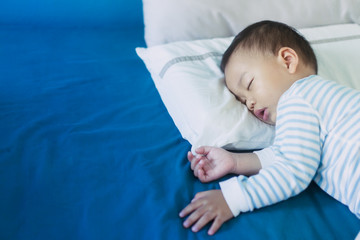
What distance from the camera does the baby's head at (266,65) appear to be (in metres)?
0.85

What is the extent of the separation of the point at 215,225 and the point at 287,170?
196 mm

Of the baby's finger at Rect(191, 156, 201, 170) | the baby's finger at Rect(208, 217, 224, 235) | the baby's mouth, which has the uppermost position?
the baby's mouth

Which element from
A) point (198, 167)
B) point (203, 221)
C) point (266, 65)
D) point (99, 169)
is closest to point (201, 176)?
point (198, 167)

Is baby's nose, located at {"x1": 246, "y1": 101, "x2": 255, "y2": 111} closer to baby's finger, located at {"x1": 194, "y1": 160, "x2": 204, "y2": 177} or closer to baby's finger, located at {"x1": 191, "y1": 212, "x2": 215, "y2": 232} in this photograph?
baby's finger, located at {"x1": 194, "y1": 160, "x2": 204, "y2": 177}

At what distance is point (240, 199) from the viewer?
0.67m

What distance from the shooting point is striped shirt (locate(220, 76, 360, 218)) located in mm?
678

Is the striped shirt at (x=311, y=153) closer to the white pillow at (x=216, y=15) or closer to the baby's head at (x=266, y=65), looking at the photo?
the baby's head at (x=266, y=65)

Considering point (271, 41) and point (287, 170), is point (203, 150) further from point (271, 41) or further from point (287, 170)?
point (271, 41)

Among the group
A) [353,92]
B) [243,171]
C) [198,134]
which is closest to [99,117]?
[198,134]

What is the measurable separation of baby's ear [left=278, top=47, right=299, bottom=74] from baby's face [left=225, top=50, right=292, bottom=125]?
11 millimetres

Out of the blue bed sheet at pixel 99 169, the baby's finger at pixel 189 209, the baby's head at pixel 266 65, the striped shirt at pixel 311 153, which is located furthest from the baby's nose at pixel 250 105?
the baby's finger at pixel 189 209

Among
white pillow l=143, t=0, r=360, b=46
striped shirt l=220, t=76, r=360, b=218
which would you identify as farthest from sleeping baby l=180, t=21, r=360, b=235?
white pillow l=143, t=0, r=360, b=46

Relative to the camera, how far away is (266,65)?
862 millimetres

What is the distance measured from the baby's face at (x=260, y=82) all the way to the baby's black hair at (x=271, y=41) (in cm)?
3
